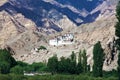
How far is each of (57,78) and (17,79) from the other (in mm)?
8586

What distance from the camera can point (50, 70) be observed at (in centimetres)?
15150

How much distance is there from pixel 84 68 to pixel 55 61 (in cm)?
904

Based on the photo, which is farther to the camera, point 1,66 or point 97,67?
point 1,66

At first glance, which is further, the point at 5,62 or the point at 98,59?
the point at 5,62

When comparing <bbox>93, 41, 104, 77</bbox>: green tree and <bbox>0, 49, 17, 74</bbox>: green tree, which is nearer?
<bbox>93, 41, 104, 77</bbox>: green tree

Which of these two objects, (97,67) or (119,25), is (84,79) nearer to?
(97,67)

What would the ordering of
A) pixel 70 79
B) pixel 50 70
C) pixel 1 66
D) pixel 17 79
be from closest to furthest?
pixel 17 79 < pixel 70 79 < pixel 1 66 < pixel 50 70

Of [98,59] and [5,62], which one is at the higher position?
[5,62]

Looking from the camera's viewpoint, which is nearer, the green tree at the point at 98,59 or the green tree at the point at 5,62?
the green tree at the point at 98,59

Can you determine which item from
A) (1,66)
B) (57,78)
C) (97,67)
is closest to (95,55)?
(97,67)

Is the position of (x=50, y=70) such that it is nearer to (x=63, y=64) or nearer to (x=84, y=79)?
(x=63, y=64)

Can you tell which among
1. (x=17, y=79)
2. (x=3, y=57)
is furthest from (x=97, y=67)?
(x=3, y=57)

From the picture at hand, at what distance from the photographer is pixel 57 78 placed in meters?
110

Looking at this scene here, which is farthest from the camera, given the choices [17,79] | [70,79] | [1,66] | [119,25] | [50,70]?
[50,70]
